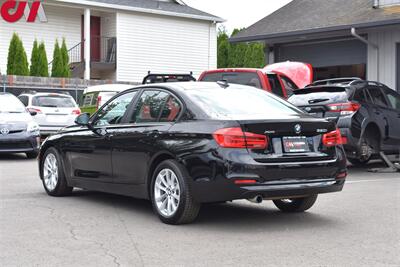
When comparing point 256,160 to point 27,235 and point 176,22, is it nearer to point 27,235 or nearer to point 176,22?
point 27,235

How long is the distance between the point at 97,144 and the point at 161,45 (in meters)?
27.7

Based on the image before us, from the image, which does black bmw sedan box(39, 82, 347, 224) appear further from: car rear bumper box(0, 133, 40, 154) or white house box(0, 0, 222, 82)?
white house box(0, 0, 222, 82)

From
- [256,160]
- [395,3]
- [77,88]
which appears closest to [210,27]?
[77,88]

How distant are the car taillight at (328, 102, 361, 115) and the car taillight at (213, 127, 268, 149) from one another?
5.98 m

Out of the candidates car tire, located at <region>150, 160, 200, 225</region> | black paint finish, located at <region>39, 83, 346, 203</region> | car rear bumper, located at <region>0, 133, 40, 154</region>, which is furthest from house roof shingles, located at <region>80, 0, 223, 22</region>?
car tire, located at <region>150, 160, 200, 225</region>

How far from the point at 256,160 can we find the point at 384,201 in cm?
306

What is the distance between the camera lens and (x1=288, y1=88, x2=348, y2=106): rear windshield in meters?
12.9

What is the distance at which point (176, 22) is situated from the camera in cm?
3650

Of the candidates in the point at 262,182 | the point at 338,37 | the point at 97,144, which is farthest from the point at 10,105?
the point at 262,182

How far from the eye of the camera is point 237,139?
7.05 metres

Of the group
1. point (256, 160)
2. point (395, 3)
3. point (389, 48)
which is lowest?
point (256, 160)

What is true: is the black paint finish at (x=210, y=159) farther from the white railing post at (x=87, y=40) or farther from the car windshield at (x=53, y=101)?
the white railing post at (x=87, y=40)

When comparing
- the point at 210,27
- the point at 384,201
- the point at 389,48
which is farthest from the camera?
the point at 210,27

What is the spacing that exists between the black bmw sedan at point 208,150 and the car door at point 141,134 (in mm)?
12
